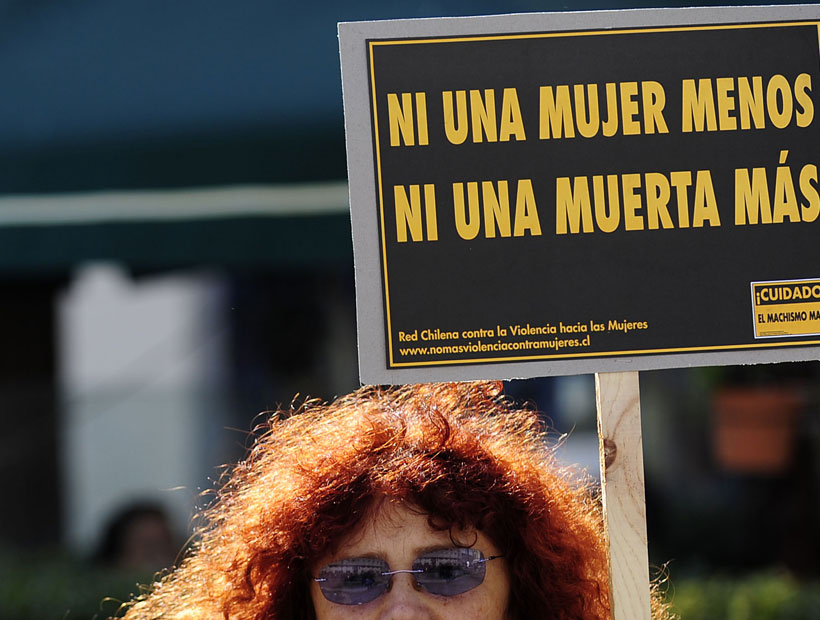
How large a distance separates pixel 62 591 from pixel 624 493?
2685mm

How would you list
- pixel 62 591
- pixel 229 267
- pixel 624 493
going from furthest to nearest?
pixel 62 591 < pixel 229 267 < pixel 624 493

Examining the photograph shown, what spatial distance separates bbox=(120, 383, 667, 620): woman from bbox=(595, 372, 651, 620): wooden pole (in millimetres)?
170

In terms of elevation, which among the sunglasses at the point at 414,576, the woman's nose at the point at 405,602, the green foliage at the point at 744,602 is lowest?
the green foliage at the point at 744,602

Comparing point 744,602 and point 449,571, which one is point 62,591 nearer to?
point 744,602

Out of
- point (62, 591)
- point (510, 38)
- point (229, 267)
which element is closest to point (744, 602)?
point (229, 267)

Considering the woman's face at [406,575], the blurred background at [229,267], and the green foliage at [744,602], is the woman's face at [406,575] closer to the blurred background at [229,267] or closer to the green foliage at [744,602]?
the blurred background at [229,267]

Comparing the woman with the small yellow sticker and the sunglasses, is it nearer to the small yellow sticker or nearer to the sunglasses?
the sunglasses

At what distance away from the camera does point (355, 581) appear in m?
1.63

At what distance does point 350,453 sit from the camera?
1.75 metres

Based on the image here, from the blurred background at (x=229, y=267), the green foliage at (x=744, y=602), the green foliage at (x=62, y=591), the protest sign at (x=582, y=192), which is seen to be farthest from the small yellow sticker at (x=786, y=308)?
the green foliage at (x=62, y=591)

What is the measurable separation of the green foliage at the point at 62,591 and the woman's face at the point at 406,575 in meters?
2.10

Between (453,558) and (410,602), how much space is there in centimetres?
9

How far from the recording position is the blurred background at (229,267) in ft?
10.3

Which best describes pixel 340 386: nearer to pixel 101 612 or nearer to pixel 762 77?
pixel 101 612
